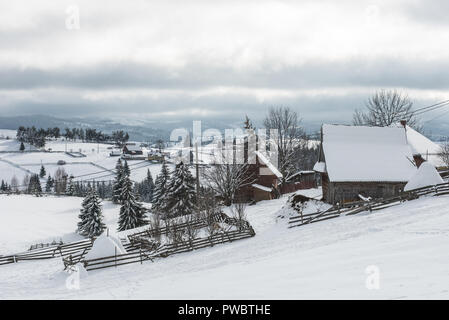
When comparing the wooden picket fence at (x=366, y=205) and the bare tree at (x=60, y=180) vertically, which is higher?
the wooden picket fence at (x=366, y=205)

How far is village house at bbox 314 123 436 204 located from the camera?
32.6m

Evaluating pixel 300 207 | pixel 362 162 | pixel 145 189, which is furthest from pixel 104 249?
pixel 145 189

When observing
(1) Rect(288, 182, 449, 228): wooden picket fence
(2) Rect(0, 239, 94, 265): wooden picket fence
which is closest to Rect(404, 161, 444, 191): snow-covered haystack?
(1) Rect(288, 182, 449, 228): wooden picket fence

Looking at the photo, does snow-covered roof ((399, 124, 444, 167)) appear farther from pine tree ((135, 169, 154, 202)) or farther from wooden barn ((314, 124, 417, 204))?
pine tree ((135, 169, 154, 202))

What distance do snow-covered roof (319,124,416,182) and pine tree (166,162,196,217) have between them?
1748 cm

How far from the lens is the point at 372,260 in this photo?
512 inches

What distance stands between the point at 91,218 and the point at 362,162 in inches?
1445

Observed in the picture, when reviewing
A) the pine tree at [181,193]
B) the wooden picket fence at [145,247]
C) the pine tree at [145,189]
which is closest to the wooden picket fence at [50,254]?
Answer: the wooden picket fence at [145,247]

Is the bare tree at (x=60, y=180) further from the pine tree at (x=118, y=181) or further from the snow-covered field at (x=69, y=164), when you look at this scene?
the pine tree at (x=118, y=181)

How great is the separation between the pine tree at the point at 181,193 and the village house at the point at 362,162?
16.0 metres

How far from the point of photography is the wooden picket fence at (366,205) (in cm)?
2728

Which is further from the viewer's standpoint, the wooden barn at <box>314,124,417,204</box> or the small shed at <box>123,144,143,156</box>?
the small shed at <box>123,144,143,156</box>

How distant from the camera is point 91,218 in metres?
51.4
